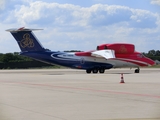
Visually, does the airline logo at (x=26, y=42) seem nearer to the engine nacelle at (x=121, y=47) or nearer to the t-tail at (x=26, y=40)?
the t-tail at (x=26, y=40)

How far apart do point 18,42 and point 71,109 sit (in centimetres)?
3626

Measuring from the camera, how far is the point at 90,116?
11.1 m

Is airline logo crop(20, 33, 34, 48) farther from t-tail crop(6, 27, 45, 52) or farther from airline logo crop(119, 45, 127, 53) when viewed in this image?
airline logo crop(119, 45, 127, 53)

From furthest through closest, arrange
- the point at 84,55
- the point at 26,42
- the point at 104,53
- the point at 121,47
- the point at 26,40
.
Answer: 1. the point at 26,40
2. the point at 26,42
3. the point at 84,55
4. the point at 121,47
5. the point at 104,53

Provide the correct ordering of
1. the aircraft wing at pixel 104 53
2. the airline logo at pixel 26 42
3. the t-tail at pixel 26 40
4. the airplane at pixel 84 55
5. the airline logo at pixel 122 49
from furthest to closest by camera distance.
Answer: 1. the airline logo at pixel 26 42
2. the t-tail at pixel 26 40
3. the airline logo at pixel 122 49
4. the airplane at pixel 84 55
5. the aircraft wing at pixel 104 53

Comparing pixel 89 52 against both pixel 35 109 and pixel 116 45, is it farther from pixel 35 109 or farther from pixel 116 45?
pixel 35 109

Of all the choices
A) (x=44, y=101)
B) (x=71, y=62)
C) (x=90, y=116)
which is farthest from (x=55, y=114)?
(x=71, y=62)

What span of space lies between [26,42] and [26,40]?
0.92 ft

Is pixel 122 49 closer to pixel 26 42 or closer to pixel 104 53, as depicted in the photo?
pixel 104 53

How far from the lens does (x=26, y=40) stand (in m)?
47.7

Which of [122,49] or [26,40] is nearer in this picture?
[122,49]

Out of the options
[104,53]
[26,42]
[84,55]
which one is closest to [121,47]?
[104,53]

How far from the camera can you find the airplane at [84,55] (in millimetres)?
46375

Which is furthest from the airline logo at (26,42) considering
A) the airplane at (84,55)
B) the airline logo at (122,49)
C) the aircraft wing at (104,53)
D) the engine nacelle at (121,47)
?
the airline logo at (122,49)
